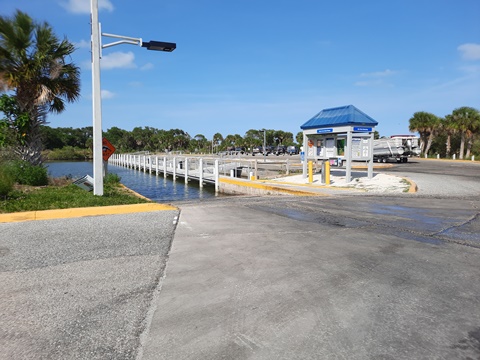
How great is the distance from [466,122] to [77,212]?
51.5m

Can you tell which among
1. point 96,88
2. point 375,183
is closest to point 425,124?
point 375,183

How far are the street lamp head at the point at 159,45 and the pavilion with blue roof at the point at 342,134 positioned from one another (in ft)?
32.5

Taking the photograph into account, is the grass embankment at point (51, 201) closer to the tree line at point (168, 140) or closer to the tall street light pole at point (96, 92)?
the tall street light pole at point (96, 92)

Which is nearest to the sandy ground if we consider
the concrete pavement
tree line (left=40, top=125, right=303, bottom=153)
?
the concrete pavement

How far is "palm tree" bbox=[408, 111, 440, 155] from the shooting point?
53750 millimetres

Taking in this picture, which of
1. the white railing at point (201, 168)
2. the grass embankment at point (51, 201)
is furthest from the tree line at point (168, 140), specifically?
the grass embankment at point (51, 201)

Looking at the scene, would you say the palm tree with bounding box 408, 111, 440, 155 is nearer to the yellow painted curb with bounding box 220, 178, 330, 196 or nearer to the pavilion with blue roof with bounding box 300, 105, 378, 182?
the pavilion with blue roof with bounding box 300, 105, 378, 182

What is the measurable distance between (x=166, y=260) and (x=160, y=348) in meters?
2.28

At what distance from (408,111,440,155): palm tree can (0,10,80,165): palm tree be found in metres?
52.1

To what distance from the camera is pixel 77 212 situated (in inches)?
334

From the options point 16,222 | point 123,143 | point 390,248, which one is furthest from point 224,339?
point 123,143

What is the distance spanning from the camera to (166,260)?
5.03m

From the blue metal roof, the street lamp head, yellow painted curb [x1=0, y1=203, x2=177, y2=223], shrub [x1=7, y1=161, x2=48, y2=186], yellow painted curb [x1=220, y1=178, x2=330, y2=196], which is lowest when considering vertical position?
yellow painted curb [x1=220, y1=178, x2=330, y2=196]

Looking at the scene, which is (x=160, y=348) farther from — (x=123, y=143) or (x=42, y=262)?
(x=123, y=143)
